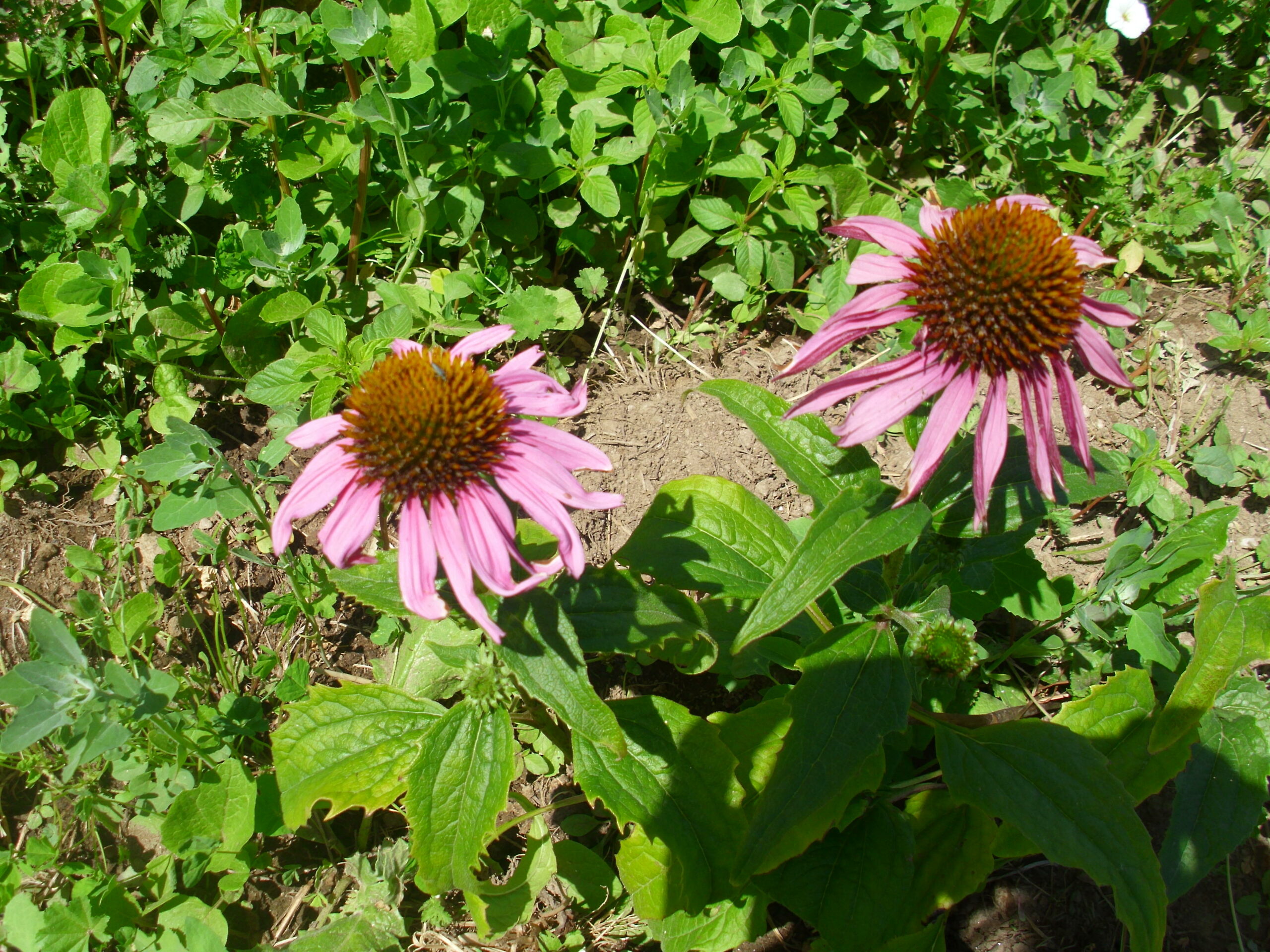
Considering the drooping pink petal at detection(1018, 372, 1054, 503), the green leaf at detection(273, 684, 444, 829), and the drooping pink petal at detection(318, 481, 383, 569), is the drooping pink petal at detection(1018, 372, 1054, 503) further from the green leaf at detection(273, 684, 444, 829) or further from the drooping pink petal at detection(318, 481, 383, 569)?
the green leaf at detection(273, 684, 444, 829)

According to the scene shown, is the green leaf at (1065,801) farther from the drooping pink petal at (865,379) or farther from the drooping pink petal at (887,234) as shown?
the drooping pink petal at (887,234)

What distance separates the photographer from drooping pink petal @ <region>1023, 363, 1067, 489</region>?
5.14 ft

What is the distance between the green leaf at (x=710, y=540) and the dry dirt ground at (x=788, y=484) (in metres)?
0.29

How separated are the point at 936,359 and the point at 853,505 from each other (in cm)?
32

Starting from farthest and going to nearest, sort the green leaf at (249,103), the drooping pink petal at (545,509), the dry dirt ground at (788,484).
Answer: the green leaf at (249,103) < the dry dirt ground at (788,484) < the drooping pink petal at (545,509)

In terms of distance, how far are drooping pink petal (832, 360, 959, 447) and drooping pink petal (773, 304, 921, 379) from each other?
0.11 metres

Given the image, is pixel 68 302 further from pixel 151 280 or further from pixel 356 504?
pixel 356 504

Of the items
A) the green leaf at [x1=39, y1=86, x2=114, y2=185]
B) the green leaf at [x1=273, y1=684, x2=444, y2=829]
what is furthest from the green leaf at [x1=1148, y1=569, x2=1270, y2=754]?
the green leaf at [x1=39, y1=86, x2=114, y2=185]

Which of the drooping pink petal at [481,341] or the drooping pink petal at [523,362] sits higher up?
the drooping pink petal at [481,341]

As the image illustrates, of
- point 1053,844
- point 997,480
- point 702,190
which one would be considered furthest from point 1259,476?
point 702,190

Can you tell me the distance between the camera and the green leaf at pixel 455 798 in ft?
5.46

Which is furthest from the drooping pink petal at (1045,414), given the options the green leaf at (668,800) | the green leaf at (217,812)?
the green leaf at (217,812)

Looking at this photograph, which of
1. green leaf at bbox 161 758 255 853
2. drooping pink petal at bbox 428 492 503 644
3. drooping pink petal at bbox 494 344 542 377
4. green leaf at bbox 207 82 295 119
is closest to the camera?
drooping pink petal at bbox 428 492 503 644

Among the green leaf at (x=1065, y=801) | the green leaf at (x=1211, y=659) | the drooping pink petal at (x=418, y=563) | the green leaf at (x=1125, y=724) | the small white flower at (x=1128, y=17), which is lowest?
the green leaf at (x=1125, y=724)
